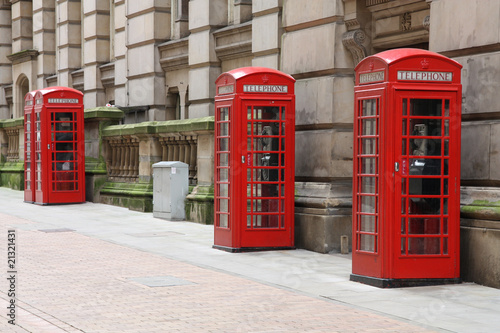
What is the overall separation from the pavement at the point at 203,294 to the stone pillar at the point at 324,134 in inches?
18.6

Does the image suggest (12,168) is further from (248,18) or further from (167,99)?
(248,18)

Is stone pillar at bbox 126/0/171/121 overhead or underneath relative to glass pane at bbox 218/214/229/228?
overhead

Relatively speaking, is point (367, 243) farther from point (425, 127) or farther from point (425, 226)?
point (425, 127)

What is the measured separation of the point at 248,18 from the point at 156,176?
3813 millimetres

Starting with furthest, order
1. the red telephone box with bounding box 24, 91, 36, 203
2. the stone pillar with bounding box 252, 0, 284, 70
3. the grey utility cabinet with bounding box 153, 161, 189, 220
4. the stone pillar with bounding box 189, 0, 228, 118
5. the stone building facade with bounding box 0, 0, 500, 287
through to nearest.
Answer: the red telephone box with bounding box 24, 91, 36, 203 → the stone pillar with bounding box 189, 0, 228, 118 → the grey utility cabinet with bounding box 153, 161, 189, 220 → the stone pillar with bounding box 252, 0, 284, 70 → the stone building facade with bounding box 0, 0, 500, 287

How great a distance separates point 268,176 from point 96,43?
1394cm

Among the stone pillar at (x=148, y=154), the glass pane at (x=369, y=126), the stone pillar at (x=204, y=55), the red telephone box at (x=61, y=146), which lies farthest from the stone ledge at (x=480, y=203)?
the red telephone box at (x=61, y=146)

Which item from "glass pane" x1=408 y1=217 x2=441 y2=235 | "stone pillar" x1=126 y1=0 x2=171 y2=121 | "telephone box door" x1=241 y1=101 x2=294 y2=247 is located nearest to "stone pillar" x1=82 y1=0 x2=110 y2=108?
"stone pillar" x1=126 y1=0 x2=171 y2=121

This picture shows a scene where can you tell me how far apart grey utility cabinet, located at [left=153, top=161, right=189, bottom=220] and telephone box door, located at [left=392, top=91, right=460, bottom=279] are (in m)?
7.57

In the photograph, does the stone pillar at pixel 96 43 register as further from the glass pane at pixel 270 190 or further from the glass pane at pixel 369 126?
the glass pane at pixel 369 126

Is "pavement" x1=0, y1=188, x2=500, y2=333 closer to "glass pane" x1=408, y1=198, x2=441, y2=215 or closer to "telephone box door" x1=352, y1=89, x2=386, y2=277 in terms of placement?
"telephone box door" x1=352, y1=89, x2=386, y2=277

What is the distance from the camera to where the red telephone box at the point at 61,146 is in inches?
825

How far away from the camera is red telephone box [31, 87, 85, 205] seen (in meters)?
21.0

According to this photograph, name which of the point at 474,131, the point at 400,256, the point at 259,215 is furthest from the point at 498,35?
the point at 259,215
